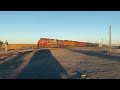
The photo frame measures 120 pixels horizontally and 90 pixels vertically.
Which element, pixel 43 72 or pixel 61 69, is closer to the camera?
pixel 43 72
